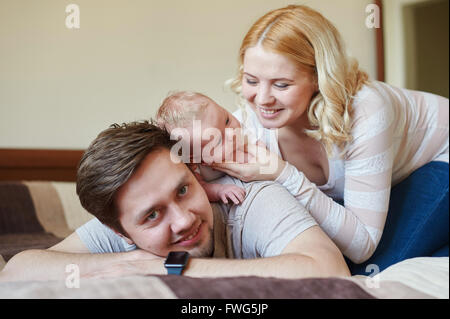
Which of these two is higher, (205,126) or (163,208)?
(205,126)

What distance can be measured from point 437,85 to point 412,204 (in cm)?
157

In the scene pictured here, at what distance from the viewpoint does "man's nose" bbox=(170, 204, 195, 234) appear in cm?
89

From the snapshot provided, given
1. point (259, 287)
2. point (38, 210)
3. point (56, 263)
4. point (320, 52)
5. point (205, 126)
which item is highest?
point (320, 52)

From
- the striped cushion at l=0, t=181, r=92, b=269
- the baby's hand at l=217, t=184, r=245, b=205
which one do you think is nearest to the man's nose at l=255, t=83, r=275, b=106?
the baby's hand at l=217, t=184, r=245, b=205

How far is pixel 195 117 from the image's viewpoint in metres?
1.04

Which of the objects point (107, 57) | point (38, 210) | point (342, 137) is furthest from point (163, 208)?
point (107, 57)

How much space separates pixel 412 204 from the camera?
3.88 ft

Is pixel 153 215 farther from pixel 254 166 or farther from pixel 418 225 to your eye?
pixel 418 225

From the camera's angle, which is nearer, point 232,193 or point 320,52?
point 232,193

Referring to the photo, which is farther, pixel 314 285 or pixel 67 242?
pixel 67 242

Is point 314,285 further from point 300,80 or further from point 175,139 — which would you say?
point 300,80

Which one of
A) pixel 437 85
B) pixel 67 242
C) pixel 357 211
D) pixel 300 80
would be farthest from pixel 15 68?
pixel 437 85

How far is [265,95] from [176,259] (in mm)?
466
